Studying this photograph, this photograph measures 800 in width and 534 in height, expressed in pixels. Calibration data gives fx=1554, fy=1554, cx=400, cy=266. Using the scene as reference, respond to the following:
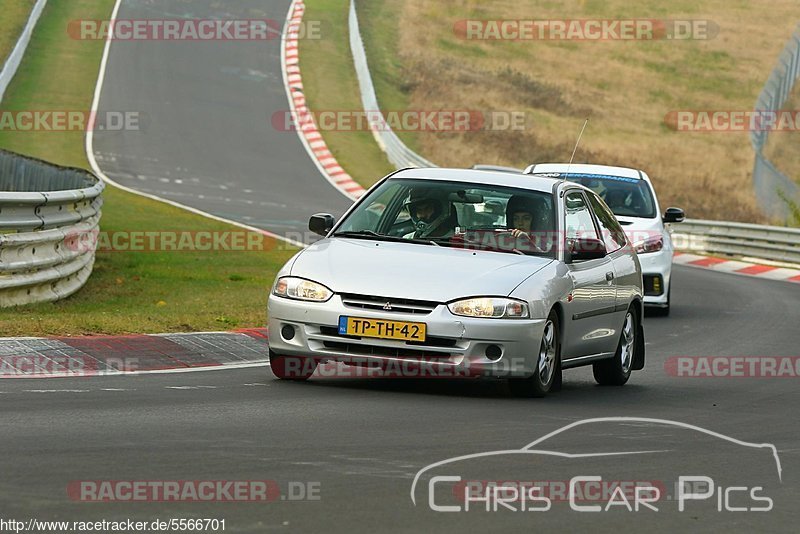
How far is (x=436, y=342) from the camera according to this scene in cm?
965

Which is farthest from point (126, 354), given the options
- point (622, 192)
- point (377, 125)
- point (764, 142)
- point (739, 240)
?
point (377, 125)

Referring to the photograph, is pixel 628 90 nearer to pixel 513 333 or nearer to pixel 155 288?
pixel 155 288

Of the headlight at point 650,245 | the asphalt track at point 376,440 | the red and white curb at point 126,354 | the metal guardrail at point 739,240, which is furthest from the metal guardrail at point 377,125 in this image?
the red and white curb at point 126,354

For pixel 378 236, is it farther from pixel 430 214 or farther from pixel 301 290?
pixel 301 290

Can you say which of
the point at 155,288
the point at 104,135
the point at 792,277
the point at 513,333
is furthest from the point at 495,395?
the point at 104,135

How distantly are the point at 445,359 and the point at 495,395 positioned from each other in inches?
29.7

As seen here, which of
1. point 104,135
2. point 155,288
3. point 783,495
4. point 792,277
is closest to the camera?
point 783,495

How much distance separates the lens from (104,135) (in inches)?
1473

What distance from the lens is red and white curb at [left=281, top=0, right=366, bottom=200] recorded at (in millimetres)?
35000

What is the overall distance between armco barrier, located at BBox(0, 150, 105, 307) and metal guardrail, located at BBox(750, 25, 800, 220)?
1885cm

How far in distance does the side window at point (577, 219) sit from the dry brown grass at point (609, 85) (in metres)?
28.6

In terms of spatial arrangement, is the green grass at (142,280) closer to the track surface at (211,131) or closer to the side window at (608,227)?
the track surface at (211,131)

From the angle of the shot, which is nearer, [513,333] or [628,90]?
[513,333]

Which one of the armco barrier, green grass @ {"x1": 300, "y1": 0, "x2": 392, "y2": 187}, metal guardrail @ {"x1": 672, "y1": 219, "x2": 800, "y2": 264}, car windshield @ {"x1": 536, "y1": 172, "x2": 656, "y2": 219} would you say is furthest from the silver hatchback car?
green grass @ {"x1": 300, "y1": 0, "x2": 392, "y2": 187}
